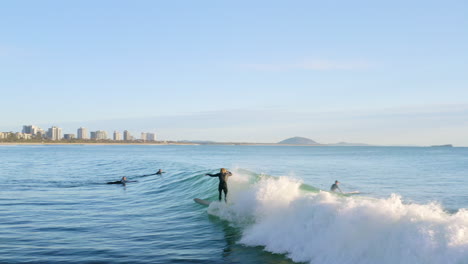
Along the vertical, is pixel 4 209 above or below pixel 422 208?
below

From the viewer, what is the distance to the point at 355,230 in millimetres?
11000

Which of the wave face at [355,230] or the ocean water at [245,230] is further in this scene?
the ocean water at [245,230]

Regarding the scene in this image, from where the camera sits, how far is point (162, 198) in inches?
1021

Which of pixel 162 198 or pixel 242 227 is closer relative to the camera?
pixel 242 227

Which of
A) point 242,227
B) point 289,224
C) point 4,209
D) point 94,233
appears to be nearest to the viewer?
point 289,224

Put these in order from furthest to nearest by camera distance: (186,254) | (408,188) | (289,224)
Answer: (408,188), (289,224), (186,254)

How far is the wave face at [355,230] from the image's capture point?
9203 mm

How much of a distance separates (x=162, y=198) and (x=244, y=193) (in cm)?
953

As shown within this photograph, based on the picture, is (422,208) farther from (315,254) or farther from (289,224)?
(289,224)

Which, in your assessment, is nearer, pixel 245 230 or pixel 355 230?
pixel 355 230

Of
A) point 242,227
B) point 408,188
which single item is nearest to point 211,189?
point 242,227

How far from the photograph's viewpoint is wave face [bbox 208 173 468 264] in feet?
30.2

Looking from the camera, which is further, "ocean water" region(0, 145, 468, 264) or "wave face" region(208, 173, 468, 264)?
"ocean water" region(0, 145, 468, 264)

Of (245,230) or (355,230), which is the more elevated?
(355,230)
